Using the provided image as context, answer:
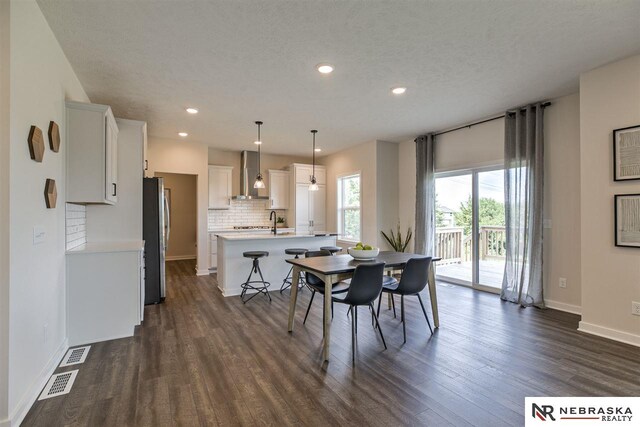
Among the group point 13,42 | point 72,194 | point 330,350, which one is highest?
point 13,42

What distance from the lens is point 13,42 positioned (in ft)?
6.17

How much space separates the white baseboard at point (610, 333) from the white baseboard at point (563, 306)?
648 mm

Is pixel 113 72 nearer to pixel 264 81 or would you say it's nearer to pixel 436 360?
pixel 264 81

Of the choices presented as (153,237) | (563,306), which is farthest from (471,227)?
(153,237)

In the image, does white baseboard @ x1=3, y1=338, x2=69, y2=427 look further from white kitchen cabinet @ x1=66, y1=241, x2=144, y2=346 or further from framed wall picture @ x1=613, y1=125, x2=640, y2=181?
framed wall picture @ x1=613, y1=125, x2=640, y2=181

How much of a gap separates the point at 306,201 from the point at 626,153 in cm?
561

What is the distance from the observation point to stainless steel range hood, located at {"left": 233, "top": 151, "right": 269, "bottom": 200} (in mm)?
7113

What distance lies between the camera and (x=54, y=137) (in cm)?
250

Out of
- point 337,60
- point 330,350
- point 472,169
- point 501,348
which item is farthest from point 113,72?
point 472,169

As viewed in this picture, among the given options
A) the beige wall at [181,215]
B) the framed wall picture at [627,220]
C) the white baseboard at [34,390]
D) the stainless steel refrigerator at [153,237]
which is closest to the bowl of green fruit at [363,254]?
the framed wall picture at [627,220]

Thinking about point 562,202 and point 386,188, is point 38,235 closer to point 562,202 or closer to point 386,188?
point 386,188

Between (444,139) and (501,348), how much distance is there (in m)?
3.79

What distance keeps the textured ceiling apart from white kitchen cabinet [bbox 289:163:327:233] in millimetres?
2899

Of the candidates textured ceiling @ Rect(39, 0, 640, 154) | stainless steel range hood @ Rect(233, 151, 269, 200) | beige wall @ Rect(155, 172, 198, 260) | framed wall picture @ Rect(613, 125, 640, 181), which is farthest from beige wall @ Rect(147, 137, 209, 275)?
framed wall picture @ Rect(613, 125, 640, 181)
